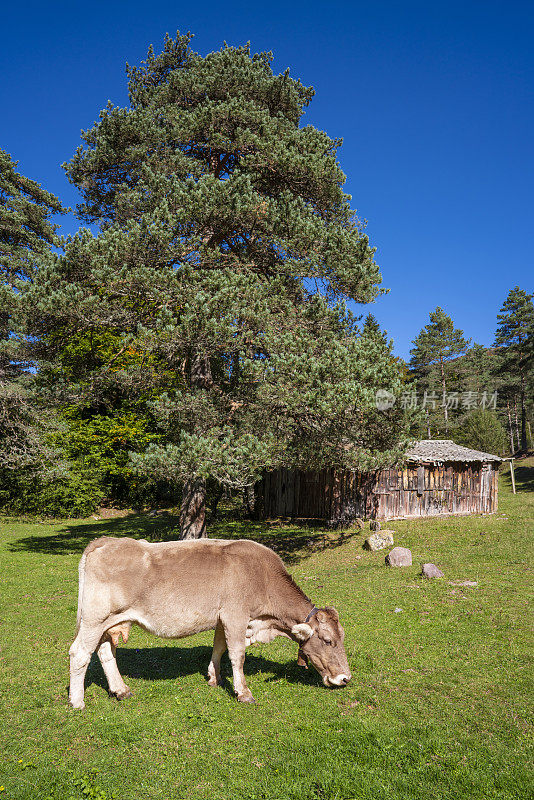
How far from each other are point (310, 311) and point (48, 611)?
10.4 m

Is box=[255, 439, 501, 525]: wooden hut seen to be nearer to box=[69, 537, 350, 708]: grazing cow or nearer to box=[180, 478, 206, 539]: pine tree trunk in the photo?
box=[180, 478, 206, 539]: pine tree trunk

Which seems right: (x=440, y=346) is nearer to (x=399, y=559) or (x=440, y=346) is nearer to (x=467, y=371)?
(x=467, y=371)

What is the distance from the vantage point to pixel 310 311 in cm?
1438

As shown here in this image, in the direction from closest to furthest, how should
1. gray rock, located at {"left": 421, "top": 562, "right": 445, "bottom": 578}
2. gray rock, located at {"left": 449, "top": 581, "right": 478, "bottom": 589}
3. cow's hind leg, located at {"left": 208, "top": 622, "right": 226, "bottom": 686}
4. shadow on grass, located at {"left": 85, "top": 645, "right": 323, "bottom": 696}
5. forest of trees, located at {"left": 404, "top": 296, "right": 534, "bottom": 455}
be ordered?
cow's hind leg, located at {"left": 208, "top": 622, "right": 226, "bottom": 686}, shadow on grass, located at {"left": 85, "top": 645, "right": 323, "bottom": 696}, gray rock, located at {"left": 449, "top": 581, "right": 478, "bottom": 589}, gray rock, located at {"left": 421, "top": 562, "right": 445, "bottom": 578}, forest of trees, located at {"left": 404, "top": 296, "right": 534, "bottom": 455}

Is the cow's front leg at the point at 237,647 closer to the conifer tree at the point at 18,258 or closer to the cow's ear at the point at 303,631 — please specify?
the cow's ear at the point at 303,631

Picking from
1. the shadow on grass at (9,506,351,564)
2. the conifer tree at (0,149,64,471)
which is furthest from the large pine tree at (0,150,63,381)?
the shadow on grass at (9,506,351,564)

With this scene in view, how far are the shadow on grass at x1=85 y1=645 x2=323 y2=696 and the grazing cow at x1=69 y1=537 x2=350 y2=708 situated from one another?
709mm

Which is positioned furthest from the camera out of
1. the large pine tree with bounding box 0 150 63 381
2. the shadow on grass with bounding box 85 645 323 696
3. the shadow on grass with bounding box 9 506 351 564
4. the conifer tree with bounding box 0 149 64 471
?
the large pine tree with bounding box 0 150 63 381

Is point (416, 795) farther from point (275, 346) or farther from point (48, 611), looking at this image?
point (275, 346)

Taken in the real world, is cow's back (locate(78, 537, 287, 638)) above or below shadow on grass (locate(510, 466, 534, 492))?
below

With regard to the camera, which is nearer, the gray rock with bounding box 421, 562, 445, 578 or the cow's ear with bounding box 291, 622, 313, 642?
the cow's ear with bounding box 291, 622, 313, 642

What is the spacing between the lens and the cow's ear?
650cm

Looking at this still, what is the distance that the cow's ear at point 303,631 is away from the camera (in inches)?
256

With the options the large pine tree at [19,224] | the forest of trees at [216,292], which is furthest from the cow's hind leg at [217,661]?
the large pine tree at [19,224]
